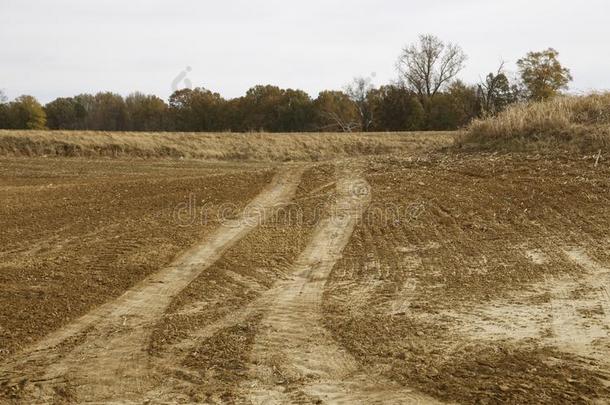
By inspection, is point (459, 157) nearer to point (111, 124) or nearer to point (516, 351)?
point (516, 351)

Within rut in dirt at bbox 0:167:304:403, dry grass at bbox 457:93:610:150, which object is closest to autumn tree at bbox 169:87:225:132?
dry grass at bbox 457:93:610:150

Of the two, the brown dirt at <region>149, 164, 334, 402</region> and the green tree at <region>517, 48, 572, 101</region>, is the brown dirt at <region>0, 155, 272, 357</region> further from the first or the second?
the green tree at <region>517, 48, 572, 101</region>

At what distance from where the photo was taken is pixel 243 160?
104 ft

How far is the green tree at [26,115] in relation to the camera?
2178 inches

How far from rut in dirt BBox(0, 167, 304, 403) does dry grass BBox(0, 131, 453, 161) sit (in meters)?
24.3

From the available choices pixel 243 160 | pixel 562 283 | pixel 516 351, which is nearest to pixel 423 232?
pixel 562 283

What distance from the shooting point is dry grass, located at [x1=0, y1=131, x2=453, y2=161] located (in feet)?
102

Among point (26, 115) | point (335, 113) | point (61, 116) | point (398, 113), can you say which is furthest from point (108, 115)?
point (398, 113)

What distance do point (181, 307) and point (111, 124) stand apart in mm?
57654

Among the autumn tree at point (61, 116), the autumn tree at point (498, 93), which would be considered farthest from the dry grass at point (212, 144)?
the autumn tree at point (61, 116)

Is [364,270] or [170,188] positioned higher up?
[170,188]

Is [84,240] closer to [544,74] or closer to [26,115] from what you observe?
[544,74]

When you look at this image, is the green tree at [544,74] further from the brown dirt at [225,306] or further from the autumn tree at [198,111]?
the brown dirt at [225,306]

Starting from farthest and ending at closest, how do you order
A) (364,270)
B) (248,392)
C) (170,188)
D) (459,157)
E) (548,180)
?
(459,157) < (170,188) < (548,180) < (364,270) < (248,392)
